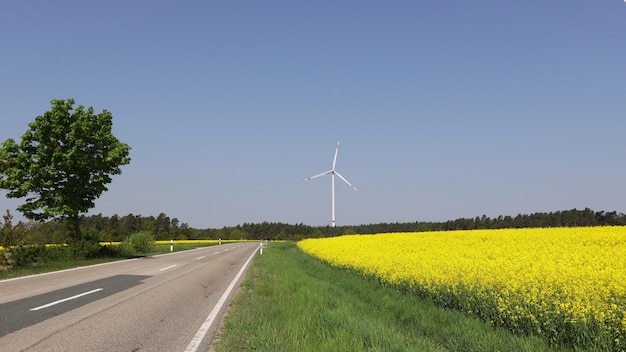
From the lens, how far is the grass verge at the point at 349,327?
5562mm

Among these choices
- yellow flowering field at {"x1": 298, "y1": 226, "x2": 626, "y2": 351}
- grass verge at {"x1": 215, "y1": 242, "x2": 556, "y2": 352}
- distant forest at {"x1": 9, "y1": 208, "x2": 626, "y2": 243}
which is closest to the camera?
grass verge at {"x1": 215, "y1": 242, "x2": 556, "y2": 352}

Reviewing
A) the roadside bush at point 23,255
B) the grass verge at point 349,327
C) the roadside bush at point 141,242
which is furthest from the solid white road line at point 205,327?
the roadside bush at point 141,242

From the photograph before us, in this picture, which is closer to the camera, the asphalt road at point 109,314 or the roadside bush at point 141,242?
the asphalt road at point 109,314

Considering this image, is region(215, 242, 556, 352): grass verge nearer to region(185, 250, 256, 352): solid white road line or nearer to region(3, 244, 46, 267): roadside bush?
region(185, 250, 256, 352): solid white road line

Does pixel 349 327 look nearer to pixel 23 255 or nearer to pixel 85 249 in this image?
pixel 23 255

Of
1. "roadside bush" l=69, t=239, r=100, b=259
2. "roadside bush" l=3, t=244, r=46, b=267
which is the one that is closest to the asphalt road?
"roadside bush" l=3, t=244, r=46, b=267

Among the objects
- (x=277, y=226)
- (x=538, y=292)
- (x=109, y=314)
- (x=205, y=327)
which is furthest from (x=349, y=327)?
(x=277, y=226)

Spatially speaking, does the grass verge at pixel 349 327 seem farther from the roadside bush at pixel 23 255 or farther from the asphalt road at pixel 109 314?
the roadside bush at pixel 23 255

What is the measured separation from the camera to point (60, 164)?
24.3m

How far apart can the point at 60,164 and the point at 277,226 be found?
152 meters

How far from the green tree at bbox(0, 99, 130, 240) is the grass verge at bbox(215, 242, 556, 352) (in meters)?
19.3

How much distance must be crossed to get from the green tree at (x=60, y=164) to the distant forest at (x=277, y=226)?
7.33ft

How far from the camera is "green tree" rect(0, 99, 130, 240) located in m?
24.0

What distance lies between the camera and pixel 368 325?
6.55 metres
